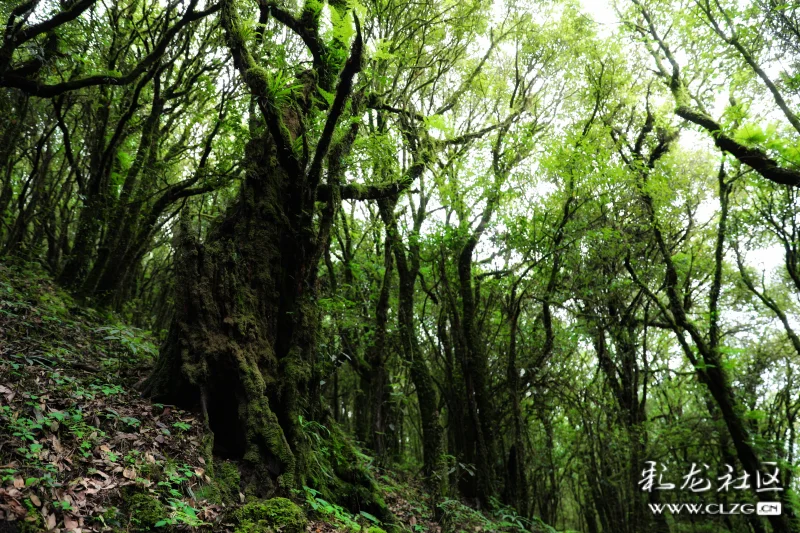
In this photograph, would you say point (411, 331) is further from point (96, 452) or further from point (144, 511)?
point (144, 511)

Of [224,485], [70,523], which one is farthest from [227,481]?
[70,523]

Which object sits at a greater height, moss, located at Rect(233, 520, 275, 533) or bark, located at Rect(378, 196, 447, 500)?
bark, located at Rect(378, 196, 447, 500)

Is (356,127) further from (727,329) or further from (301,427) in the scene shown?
(727,329)

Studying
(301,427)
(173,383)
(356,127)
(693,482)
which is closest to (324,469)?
(301,427)

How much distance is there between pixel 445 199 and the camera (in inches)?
455

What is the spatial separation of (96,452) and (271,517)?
159 cm

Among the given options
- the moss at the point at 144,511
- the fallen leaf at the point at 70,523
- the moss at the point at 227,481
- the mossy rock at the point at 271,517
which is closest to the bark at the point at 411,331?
the moss at the point at 227,481

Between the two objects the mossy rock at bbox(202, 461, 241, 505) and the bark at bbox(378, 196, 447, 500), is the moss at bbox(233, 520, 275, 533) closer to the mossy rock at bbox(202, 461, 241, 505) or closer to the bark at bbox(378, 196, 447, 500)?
the mossy rock at bbox(202, 461, 241, 505)

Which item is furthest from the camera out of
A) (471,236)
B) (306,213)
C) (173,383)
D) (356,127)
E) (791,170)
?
(471,236)

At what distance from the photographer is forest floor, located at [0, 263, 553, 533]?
11.6ft

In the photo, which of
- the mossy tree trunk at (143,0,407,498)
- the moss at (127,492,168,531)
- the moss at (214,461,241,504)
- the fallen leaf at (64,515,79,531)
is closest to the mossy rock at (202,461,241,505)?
the moss at (214,461,241,504)

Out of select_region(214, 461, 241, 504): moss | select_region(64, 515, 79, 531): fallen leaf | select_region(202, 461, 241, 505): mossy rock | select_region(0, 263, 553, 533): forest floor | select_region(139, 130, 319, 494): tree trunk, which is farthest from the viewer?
select_region(139, 130, 319, 494): tree trunk

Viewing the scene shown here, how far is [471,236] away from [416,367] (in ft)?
10.7

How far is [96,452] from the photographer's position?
13.9 ft
